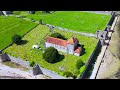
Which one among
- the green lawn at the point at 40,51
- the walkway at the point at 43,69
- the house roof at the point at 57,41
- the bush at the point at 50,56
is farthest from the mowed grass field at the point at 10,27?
the bush at the point at 50,56

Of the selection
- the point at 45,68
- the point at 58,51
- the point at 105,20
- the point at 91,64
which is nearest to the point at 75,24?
the point at 105,20

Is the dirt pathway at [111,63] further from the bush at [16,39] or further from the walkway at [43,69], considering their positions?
the bush at [16,39]

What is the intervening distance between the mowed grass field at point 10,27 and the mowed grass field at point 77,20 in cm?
377

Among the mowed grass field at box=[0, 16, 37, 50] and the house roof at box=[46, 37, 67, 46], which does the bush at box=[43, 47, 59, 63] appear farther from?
the mowed grass field at box=[0, 16, 37, 50]

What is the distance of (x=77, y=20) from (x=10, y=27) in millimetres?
15212

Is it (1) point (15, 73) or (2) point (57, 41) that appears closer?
(1) point (15, 73)

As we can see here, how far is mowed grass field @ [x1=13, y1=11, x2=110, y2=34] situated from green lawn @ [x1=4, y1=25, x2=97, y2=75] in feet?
11.2

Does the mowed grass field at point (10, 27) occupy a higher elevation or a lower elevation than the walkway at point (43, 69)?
higher

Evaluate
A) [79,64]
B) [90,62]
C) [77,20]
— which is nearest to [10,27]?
[77,20]

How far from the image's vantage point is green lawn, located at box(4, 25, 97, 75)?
1299 inches

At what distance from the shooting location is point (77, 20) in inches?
1982

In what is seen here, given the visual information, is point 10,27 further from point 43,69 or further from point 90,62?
point 90,62

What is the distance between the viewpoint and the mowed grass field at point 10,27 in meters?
41.7
